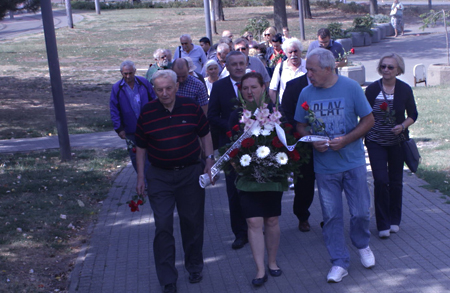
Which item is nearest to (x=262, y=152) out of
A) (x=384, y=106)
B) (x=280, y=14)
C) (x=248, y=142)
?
(x=248, y=142)

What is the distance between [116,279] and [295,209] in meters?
2.10

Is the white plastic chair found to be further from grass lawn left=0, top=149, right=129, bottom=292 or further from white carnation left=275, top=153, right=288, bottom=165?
white carnation left=275, top=153, right=288, bottom=165

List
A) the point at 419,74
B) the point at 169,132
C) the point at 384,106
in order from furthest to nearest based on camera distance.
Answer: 1. the point at 419,74
2. the point at 384,106
3. the point at 169,132

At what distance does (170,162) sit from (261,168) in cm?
81

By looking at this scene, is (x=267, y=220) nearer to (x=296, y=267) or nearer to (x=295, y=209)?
(x=296, y=267)

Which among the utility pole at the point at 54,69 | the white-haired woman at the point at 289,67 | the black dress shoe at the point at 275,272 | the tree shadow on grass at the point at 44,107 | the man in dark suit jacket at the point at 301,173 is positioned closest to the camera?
the black dress shoe at the point at 275,272

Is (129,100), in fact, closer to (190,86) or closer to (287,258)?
(190,86)

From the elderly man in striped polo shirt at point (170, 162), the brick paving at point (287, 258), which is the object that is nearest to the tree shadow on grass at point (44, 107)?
the brick paving at point (287, 258)

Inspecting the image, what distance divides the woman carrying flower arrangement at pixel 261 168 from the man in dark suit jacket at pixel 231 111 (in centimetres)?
87

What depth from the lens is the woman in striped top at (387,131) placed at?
560cm

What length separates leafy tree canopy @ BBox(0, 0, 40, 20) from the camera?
493 inches

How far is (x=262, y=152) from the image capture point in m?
4.51

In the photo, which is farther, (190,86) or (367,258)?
(190,86)

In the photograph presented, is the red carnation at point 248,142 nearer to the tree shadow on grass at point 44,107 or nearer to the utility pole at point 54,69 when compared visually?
the utility pole at point 54,69
